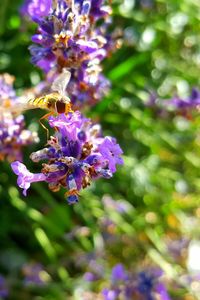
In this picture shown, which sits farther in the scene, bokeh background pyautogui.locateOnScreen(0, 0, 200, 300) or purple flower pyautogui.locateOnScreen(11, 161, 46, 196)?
bokeh background pyautogui.locateOnScreen(0, 0, 200, 300)

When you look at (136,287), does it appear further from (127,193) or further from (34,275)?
(127,193)

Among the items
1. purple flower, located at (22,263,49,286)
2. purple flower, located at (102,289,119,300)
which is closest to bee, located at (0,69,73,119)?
purple flower, located at (102,289,119,300)

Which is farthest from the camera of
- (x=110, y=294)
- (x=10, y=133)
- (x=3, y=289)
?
(x=3, y=289)

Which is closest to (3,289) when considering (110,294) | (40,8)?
(110,294)

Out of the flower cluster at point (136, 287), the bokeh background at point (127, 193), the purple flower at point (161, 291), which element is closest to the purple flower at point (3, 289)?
the bokeh background at point (127, 193)

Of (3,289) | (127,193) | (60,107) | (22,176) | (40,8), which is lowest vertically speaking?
(22,176)

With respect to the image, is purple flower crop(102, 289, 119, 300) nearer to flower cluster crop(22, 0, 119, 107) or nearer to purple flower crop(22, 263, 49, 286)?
purple flower crop(22, 263, 49, 286)

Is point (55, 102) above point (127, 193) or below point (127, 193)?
below
